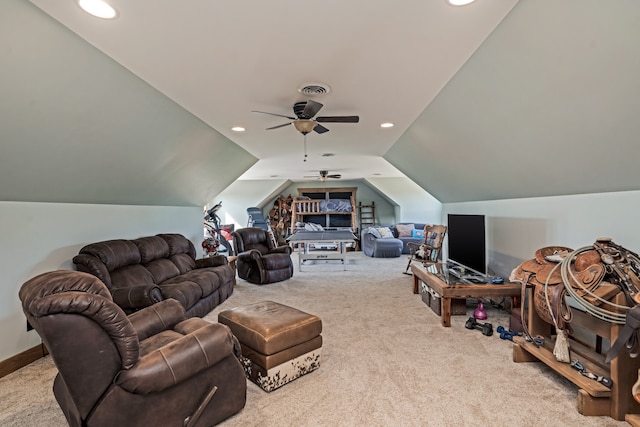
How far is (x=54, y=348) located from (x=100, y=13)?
66.4 inches

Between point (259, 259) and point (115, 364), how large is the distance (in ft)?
13.2

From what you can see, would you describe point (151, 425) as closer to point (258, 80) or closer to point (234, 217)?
point (258, 80)

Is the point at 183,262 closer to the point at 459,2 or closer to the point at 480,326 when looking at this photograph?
the point at 480,326

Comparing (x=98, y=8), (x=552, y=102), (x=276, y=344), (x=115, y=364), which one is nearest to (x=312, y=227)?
(x=276, y=344)

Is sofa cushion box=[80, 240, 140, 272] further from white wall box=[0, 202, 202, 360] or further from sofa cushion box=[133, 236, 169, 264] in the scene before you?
white wall box=[0, 202, 202, 360]

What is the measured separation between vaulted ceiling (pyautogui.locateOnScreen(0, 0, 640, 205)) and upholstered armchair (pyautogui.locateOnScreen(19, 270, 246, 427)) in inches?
52.0

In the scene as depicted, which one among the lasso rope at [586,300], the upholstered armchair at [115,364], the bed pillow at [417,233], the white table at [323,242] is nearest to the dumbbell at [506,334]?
the lasso rope at [586,300]

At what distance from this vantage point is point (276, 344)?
2.34 meters

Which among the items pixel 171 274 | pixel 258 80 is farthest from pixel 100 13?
pixel 171 274

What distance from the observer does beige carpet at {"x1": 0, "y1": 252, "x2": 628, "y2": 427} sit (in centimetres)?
200

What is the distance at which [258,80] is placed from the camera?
261 cm

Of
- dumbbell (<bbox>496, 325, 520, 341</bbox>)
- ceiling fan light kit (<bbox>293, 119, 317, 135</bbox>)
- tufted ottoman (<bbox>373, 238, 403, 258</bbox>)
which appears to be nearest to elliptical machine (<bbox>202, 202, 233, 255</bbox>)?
tufted ottoman (<bbox>373, 238, 403, 258</bbox>)

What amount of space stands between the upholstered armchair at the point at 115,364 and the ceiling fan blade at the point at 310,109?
6.32 feet

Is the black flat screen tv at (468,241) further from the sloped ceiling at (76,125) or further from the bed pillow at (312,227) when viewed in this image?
the bed pillow at (312,227)
